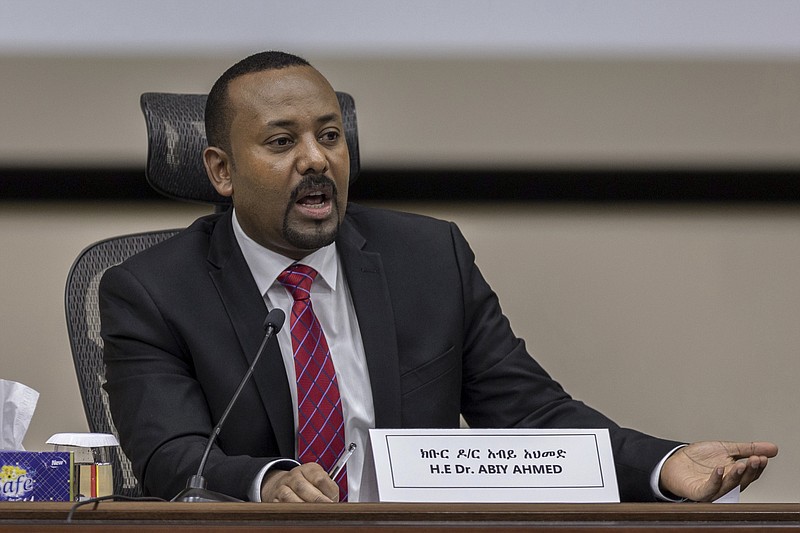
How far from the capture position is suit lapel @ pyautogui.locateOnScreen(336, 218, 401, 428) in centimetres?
188

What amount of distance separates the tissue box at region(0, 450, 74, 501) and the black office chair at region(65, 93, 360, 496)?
2.02 ft

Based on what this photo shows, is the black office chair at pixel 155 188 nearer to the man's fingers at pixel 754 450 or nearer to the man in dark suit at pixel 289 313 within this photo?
the man in dark suit at pixel 289 313

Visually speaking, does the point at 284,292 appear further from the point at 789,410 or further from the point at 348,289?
the point at 789,410

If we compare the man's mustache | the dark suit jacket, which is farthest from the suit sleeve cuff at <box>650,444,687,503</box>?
the man's mustache

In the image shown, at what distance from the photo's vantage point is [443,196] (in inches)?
109

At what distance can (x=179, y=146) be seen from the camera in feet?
6.59

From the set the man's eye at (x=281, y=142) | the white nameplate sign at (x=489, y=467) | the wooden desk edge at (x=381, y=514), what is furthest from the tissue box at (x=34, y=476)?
the man's eye at (x=281, y=142)

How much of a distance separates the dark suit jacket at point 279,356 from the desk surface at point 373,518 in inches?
20.6

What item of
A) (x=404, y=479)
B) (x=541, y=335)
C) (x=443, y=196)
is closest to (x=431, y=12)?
(x=443, y=196)

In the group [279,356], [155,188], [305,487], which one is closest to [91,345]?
[155,188]

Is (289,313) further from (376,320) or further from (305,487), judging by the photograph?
(305,487)

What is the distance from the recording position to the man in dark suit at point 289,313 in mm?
1818

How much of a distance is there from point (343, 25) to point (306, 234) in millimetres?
889

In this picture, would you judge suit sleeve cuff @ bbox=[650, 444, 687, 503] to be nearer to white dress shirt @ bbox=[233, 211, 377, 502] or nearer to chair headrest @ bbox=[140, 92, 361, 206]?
white dress shirt @ bbox=[233, 211, 377, 502]
